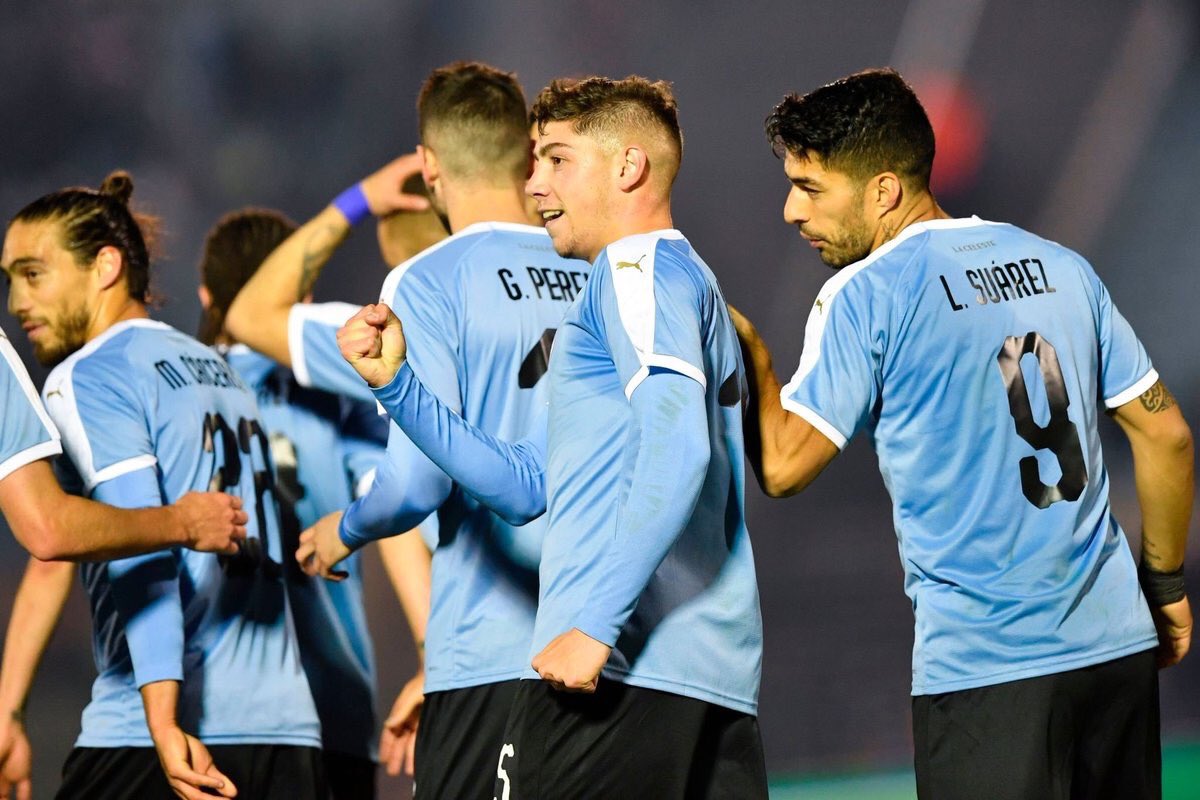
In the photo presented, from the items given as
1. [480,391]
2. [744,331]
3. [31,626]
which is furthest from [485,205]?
[31,626]

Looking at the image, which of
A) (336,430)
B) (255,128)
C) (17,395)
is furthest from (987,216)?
(17,395)

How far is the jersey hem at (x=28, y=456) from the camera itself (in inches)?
111

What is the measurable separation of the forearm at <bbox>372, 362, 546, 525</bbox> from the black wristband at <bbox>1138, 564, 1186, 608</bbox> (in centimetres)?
126

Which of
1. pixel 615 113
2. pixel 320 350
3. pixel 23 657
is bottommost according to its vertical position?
pixel 23 657

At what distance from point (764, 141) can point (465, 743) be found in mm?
4962

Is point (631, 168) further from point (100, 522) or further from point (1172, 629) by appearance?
point (1172, 629)

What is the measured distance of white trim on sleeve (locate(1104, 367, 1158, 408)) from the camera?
2857 millimetres

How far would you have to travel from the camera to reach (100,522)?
9.46ft

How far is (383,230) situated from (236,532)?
1579 millimetres

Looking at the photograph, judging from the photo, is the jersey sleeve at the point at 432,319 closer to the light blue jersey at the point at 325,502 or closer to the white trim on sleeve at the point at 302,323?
the white trim on sleeve at the point at 302,323

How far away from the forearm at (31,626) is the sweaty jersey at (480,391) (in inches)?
50.5

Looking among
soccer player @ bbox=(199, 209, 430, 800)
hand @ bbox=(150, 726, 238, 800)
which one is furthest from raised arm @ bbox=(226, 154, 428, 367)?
hand @ bbox=(150, 726, 238, 800)

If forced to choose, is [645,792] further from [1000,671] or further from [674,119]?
[674,119]

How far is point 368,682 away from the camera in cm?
393
